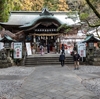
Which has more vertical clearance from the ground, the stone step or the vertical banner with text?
the vertical banner with text

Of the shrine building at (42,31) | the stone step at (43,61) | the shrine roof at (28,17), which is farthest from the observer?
the shrine roof at (28,17)

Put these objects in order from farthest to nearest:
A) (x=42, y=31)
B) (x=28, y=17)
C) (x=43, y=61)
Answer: (x=28, y=17)
(x=42, y=31)
(x=43, y=61)

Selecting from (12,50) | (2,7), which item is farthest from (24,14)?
(12,50)

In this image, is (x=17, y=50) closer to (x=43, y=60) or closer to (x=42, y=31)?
(x=43, y=60)

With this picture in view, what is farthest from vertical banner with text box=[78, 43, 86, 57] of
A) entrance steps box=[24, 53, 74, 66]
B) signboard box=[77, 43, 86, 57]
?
entrance steps box=[24, 53, 74, 66]

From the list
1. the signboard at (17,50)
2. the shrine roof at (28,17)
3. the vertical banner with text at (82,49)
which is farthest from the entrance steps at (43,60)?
the shrine roof at (28,17)

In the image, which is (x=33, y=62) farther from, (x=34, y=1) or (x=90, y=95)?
(x=34, y=1)

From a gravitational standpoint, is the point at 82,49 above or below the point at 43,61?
above

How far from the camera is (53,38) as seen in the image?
2730 centimetres

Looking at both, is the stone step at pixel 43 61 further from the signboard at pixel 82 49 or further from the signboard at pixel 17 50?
the signboard at pixel 82 49

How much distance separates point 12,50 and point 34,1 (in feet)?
82.5

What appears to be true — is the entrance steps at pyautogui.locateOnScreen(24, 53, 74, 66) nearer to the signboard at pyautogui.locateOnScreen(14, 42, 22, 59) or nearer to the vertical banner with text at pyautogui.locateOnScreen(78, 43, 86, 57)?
the signboard at pyautogui.locateOnScreen(14, 42, 22, 59)

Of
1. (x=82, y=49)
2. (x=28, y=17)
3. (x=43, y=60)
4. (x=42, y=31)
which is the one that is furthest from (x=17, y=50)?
(x=28, y=17)

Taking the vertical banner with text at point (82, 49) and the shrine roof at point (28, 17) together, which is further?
the shrine roof at point (28, 17)
